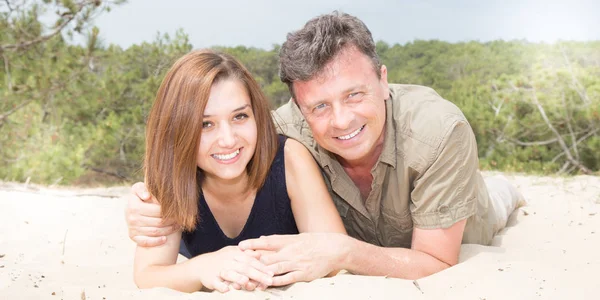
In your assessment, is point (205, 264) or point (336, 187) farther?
point (336, 187)

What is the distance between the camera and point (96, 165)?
12039mm

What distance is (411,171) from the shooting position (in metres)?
2.68

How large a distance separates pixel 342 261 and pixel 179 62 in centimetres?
116

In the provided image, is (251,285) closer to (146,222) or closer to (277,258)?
(277,258)

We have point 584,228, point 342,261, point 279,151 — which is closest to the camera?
point 342,261

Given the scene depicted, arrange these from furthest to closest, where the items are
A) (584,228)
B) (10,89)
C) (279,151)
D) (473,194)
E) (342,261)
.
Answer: (10,89) < (584,228) < (279,151) < (473,194) < (342,261)

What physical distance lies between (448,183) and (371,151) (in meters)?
0.46

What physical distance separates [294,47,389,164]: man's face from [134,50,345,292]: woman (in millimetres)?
241

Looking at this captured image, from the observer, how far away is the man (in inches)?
97.3

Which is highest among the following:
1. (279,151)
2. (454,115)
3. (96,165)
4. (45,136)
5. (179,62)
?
(179,62)

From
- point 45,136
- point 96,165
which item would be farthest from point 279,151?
point 96,165

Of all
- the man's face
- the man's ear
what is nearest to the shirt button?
the man's face

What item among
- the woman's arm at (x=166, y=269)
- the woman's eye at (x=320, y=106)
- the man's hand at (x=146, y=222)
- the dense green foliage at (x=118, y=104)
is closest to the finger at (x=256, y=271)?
the woman's arm at (x=166, y=269)

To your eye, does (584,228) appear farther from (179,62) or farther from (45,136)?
(45,136)
